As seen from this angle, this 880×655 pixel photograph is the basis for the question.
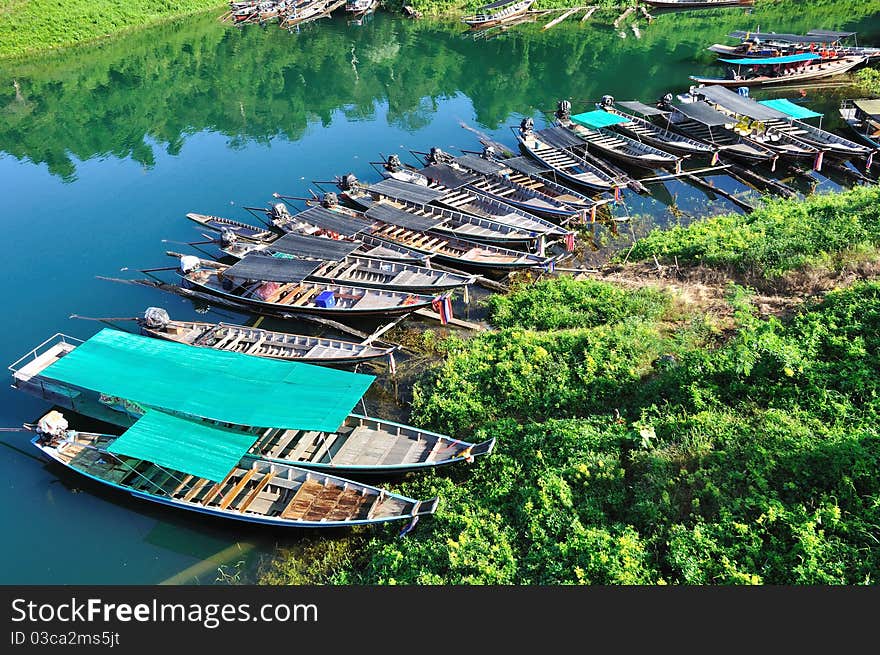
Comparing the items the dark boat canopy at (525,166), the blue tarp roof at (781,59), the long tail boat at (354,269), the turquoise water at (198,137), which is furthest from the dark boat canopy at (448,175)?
the blue tarp roof at (781,59)

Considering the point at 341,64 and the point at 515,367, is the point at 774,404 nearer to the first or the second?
the point at 515,367

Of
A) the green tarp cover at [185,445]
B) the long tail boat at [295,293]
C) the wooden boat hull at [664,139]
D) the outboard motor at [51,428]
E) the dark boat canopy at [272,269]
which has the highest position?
the wooden boat hull at [664,139]

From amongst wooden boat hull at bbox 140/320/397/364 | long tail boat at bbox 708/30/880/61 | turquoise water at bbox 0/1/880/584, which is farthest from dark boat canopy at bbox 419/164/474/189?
long tail boat at bbox 708/30/880/61

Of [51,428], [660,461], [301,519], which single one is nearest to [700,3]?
[660,461]

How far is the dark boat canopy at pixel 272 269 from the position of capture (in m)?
24.2

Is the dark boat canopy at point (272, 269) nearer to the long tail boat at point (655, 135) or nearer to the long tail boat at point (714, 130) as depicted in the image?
the long tail boat at point (655, 135)

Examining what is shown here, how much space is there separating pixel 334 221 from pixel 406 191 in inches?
167

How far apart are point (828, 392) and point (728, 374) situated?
233 cm

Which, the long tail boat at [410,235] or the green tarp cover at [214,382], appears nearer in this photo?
Result: the green tarp cover at [214,382]

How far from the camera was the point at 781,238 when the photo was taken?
24.6 meters

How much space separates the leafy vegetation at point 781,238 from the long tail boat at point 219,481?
51.8ft

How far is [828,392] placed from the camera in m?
15.7

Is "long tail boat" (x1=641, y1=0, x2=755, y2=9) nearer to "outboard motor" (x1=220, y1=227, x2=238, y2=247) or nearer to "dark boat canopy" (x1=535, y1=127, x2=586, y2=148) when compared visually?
"dark boat canopy" (x1=535, y1=127, x2=586, y2=148)

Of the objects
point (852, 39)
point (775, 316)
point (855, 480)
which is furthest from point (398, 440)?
point (852, 39)
